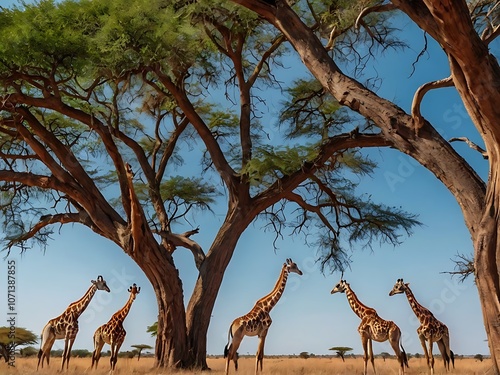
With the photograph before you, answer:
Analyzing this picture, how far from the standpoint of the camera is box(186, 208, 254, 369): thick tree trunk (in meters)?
10.9

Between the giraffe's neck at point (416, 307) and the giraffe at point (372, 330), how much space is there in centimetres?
61

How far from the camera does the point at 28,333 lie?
16.1m

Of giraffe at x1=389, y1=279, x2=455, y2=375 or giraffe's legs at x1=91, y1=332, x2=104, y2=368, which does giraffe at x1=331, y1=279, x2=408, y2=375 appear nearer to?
giraffe at x1=389, y1=279, x2=455, y2=375

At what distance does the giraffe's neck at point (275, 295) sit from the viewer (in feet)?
31.0

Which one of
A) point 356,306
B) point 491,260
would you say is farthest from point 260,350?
point 491,260

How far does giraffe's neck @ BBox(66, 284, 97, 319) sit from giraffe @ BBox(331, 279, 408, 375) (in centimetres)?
436

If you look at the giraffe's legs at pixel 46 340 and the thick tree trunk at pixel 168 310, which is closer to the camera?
the giraffe's legs at pixel 46 340

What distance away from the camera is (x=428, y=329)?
9148 millimetres

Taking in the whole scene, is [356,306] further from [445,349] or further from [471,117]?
[471,117]

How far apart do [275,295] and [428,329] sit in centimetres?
236

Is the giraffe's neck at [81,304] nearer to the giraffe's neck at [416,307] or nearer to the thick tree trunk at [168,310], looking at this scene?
the thick tree trunk at [168,310]

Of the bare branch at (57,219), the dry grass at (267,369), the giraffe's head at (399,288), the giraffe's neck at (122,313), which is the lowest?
the dry grass at (267,369)

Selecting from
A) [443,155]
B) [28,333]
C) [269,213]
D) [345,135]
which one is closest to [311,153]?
[345,135]

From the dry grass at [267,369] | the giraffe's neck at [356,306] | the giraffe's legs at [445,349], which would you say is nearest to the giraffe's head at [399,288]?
the giraffe's neck at [356,306]
